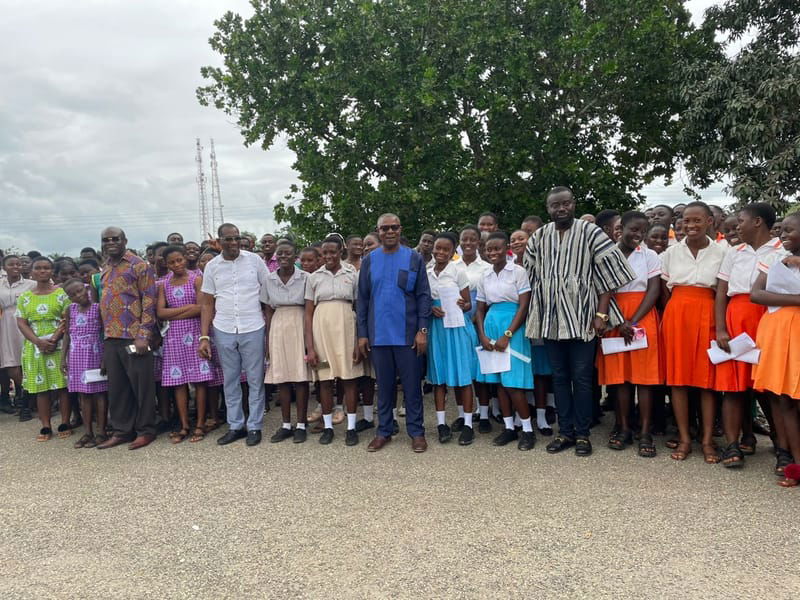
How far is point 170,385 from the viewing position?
5.54 metres

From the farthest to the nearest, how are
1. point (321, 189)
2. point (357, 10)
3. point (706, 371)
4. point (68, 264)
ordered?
1. point (321, 189)
2. point (357, 10)
3. point (68, 264)
4. point (706, 371)

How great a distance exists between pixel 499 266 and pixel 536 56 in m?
9.82

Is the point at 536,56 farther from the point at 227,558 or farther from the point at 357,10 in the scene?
the point at 227,558

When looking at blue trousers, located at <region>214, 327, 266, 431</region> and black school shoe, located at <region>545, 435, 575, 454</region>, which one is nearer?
black school shoe, located at <region>545, 435, 575, 454</region>

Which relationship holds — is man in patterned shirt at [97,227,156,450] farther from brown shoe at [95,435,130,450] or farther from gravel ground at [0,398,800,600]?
gravel ground at [0,398,800,600]

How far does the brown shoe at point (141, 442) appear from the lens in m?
5.40

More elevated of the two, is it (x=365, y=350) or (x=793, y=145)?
(x=793, y=145)

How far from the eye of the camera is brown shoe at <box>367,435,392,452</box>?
5.02 meters

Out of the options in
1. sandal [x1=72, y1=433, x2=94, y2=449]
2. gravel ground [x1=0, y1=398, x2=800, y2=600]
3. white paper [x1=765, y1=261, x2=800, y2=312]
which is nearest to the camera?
gravel ground [x1=0, y1=398, x2=800, y2=600]

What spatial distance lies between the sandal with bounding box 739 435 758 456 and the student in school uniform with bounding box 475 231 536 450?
1.65 metres

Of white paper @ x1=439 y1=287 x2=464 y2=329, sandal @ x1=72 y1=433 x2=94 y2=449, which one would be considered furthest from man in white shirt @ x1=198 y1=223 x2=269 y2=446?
white paper @ x1=439 y1=287 x2=464 y2=329

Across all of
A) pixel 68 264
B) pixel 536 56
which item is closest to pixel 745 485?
pixel 68 264

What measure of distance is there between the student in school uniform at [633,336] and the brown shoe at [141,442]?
13.9 ft

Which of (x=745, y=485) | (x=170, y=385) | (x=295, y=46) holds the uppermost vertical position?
(x=295, y=46)
